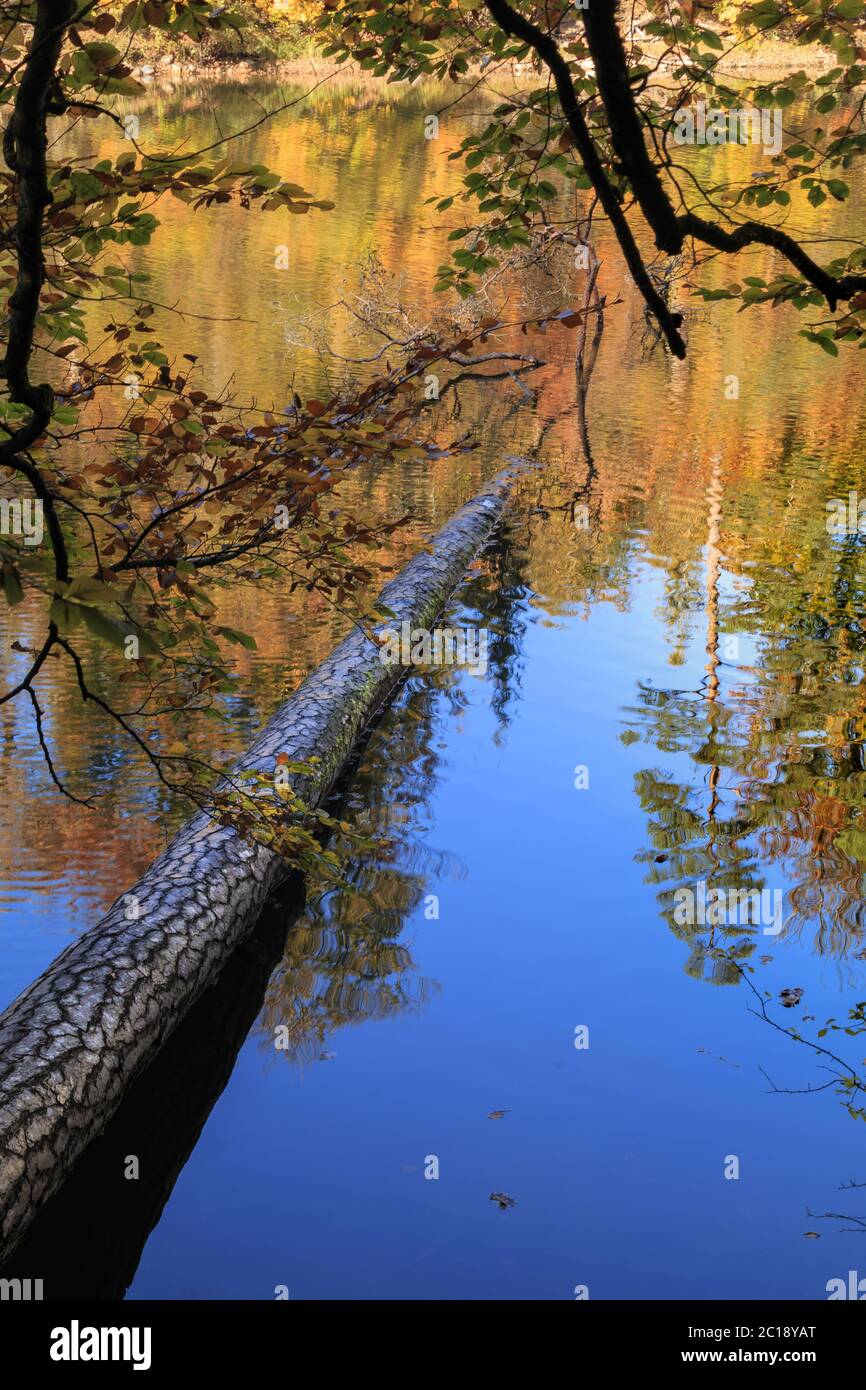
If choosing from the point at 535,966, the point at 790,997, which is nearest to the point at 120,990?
the point at 535,966

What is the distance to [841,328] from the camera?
196 inches

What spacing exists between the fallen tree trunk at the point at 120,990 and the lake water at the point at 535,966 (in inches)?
11.0

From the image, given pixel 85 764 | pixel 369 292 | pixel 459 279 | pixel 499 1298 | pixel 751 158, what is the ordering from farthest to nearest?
pixel 751 158 < pixel 369 292 < pixel 85 764 < pixel 459 279 < pixel 499 1298

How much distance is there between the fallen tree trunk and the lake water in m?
0.28

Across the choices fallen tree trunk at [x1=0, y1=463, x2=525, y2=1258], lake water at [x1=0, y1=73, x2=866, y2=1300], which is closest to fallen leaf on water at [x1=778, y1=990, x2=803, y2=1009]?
lake water at [x1=0, y1=73, x2=866, y2=1300]

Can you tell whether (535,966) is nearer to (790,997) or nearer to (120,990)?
(790,997)

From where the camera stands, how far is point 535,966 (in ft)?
24.2

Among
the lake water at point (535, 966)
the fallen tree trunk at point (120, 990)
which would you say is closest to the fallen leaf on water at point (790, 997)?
the lake water at point (535, 966)

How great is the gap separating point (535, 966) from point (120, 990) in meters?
2.59

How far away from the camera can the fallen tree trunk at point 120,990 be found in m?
5.12

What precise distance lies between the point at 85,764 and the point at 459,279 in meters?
5.01
